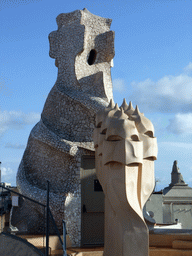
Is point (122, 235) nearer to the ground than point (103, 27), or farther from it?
nearer to the ground

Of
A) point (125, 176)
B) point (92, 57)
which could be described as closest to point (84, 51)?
point (92, 57)

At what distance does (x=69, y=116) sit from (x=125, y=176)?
3.32 m

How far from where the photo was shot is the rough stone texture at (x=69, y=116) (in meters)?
9.38

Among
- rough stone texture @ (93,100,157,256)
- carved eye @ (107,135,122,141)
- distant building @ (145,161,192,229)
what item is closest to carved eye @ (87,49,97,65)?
rough stone texture @ (93,100,157,256)

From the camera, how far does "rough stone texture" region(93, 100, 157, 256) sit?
7113 millimetres

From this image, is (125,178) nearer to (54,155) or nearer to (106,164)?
(106,164)

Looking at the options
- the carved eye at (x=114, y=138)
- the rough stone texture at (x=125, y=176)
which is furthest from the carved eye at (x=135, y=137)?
the carved eye at (x=114, y=138)

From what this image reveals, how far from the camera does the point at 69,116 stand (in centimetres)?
993

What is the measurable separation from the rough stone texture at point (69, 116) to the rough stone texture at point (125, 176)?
1.90 m

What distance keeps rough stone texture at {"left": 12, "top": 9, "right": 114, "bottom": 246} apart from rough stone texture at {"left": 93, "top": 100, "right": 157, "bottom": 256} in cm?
190

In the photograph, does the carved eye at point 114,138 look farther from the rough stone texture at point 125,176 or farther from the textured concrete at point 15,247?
the textured concrete at point 15,247

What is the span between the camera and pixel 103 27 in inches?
434

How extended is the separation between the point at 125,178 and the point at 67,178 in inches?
109

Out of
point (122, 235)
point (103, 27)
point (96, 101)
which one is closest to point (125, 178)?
point (122, 235)
